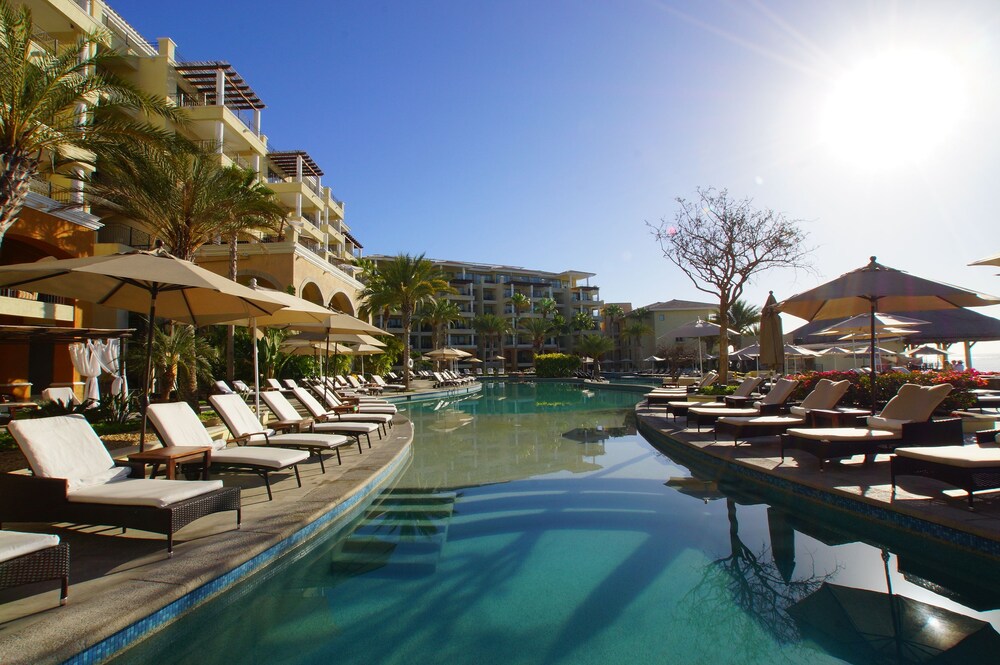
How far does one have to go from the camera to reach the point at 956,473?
4.39m

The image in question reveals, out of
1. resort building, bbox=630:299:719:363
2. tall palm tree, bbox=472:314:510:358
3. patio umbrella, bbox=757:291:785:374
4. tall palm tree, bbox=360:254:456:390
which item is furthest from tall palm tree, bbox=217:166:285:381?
resort building, bbox=630:299:719:363

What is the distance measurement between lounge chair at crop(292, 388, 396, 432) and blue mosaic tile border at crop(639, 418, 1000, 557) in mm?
5495

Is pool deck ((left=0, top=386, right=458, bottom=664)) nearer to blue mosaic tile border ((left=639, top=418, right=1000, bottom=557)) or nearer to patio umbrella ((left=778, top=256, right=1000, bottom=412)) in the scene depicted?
blue mosaic tile border ((left=639, top=418, right=1000, bottom=557))

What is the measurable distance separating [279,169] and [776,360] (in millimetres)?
35896

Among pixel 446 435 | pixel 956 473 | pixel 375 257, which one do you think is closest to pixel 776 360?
pixel 446 435

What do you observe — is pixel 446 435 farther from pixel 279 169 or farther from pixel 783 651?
pixel 279 169

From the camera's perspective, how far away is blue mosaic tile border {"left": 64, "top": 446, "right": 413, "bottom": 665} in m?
2.70

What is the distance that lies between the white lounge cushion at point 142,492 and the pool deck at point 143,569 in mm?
379

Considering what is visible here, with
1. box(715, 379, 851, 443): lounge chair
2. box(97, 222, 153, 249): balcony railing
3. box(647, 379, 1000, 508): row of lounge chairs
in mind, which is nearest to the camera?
box(647, 379, 1000, 508): row of lounge chairs

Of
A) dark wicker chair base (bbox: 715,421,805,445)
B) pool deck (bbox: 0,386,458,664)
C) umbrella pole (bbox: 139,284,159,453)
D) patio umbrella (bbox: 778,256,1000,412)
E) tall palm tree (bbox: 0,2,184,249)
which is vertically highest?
tall palm tree (bbox: 0,2,184,249)

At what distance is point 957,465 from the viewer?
4348 millimetres

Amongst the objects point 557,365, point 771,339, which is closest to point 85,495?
point 771,339

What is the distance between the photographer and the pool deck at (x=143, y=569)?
2615 millimetres

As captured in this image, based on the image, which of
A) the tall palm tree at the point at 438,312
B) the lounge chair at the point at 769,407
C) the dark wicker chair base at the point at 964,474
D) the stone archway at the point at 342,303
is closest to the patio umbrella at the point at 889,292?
the lounge chair at the point at 769,407
